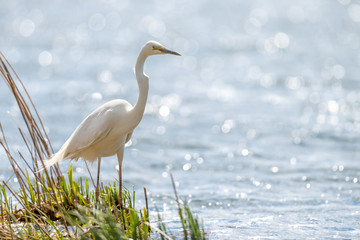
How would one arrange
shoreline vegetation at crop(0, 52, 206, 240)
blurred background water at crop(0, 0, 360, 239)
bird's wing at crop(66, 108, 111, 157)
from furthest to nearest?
blurred background water at crop(0, 0, 360, 239) < bird's wing at crop(66, 108, 111, 157) < shoreline vegetation at crop(0, 52, 206, 240)

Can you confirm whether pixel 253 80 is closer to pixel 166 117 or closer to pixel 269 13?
pixel 166 117

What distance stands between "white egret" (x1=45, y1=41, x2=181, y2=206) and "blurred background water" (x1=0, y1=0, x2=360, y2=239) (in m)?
0.32

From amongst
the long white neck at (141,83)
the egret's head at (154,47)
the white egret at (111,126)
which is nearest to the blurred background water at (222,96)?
the white egret at (111,126)

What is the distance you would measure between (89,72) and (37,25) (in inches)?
199

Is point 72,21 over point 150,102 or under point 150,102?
over

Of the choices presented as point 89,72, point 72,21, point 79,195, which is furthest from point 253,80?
point 79,195

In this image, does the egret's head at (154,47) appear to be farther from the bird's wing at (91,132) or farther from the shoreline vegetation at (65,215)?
the shoreline vegetation at (65,215)

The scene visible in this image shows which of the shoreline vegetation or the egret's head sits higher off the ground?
the egret's head

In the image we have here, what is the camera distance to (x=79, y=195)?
5250mm

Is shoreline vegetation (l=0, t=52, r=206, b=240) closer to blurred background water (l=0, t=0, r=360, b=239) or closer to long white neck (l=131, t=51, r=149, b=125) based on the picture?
blurred background water (l=0, t=0, r=360, b=239)

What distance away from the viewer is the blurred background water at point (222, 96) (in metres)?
8.10

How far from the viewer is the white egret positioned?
493 centimetres

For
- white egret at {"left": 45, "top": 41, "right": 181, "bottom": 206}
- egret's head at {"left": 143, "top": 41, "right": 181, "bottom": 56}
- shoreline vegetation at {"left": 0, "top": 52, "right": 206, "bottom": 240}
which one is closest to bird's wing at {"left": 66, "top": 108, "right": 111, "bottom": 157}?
white egret at {"left": 45, "top": 41, "right": 181, "bottom": 206}

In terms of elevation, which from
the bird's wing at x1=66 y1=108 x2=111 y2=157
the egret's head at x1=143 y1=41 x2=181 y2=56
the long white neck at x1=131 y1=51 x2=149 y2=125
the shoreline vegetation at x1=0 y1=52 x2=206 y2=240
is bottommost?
the shoreline vegetation at x1=0 y1=52 x2=206 y2=240
